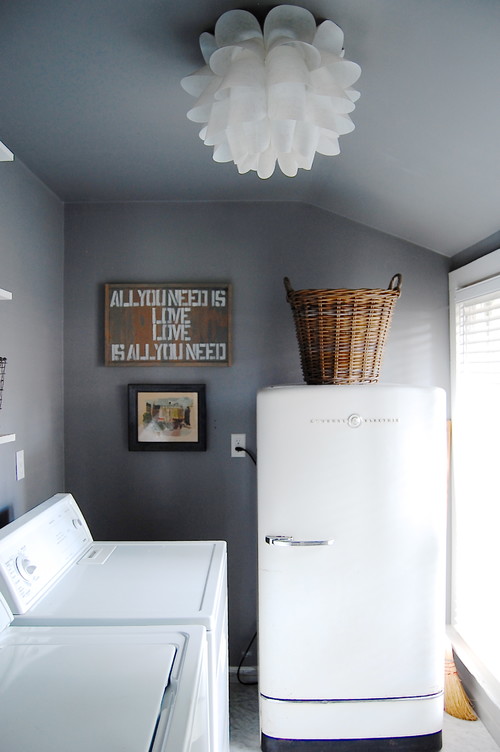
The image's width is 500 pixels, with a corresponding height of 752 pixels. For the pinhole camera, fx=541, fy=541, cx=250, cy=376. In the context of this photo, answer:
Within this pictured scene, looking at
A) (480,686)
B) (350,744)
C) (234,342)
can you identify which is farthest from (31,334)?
(480,686)

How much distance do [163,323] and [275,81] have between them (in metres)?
1.47

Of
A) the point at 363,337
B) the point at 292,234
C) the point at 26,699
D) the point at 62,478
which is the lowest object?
the point at 26,699

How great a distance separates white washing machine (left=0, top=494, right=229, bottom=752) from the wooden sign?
2.51ft

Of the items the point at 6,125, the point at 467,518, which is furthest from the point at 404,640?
the point at 6,125

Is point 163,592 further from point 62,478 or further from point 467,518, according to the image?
point 467,518

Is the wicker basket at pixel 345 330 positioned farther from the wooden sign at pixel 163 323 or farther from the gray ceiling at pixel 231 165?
the wooden sign at pixel 163 323

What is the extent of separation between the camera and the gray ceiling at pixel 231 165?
1172 mm

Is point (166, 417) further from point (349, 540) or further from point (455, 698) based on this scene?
point (455, 698)

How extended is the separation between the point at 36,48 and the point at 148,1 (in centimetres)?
35

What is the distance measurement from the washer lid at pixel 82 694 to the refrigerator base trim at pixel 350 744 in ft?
3.23

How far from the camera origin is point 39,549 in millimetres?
A: 1643

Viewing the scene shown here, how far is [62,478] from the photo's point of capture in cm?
250

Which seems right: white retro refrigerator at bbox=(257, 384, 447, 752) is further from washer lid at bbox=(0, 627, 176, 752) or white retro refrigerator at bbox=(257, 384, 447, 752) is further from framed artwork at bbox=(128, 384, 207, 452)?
washer lid at bbox=(0, 627, 176, 752)

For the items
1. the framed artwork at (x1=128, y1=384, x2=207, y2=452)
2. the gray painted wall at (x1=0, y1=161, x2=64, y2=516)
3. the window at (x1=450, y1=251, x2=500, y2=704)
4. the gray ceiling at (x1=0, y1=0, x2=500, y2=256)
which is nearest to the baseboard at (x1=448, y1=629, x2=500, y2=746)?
the window at (x1=450, y1=251, x2=500, y2=704)
